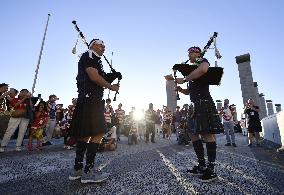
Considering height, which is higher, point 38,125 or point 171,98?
point 171,98

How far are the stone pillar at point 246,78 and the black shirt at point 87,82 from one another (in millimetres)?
14100

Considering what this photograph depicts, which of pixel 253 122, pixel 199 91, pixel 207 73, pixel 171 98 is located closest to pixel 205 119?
pixel 199 91

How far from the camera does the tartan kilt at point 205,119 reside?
395 cm

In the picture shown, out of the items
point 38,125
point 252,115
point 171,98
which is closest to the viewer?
point 38,125

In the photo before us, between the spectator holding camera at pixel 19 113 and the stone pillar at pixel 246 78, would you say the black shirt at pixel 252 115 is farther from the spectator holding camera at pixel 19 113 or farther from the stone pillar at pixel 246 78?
the spectator holding camera at pixel 19 113

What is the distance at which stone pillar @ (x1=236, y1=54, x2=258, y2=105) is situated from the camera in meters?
16.3

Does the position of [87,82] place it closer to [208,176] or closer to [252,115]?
[208,176]

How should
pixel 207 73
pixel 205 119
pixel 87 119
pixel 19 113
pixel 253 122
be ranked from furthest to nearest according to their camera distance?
pixel 253 122, pixel 19 113, pixel 207 73, pixel 205 119, pixel 87 119

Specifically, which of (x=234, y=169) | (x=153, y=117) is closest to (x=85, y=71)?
(x=234, y=169)

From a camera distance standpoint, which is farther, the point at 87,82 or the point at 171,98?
the point at 171,98

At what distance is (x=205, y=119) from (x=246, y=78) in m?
14.2

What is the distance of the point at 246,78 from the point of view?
667 inches

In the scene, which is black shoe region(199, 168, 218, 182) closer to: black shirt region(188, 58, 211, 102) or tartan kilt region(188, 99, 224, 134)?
tartan kilt region(188, 99, 224, 134)

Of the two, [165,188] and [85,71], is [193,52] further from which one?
Result: [165,188]
